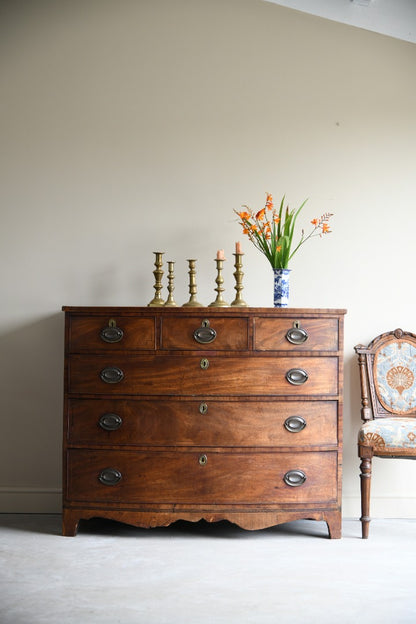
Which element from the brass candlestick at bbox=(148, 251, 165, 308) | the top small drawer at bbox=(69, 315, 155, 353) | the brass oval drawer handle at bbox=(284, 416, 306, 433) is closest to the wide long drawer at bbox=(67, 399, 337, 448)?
the brass oval drawer handle at bbox=(284, 416, 306, 433)

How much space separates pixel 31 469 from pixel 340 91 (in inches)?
103

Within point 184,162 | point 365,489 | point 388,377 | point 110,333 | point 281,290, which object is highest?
point 184,162

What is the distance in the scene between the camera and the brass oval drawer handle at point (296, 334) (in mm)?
3172

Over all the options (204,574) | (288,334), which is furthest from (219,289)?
(204,574)

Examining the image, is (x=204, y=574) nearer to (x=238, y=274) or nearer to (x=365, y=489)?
(x=365, y=489)

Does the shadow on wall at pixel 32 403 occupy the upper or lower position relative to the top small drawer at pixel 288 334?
lower

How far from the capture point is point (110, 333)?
3.16 meters

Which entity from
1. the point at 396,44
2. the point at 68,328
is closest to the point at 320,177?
the point at 396,44

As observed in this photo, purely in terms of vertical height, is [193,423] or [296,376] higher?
[296,376]

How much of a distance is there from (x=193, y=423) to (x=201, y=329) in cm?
43

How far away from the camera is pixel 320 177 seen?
12.4 feet

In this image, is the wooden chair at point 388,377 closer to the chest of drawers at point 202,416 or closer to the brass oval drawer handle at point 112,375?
the chest of drawers at point 202,416

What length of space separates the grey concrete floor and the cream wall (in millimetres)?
610

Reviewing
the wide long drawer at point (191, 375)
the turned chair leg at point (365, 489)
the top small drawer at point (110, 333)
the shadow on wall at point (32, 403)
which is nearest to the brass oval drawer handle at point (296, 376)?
the wide long drawer at point (191, 375)
